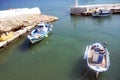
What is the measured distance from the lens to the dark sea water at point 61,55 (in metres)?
19.4

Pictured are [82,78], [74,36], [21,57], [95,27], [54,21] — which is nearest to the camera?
[82,78]

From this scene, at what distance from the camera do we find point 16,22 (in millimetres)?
35656

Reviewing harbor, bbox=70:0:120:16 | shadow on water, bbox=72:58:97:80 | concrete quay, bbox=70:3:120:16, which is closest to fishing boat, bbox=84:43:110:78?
shadow on water, bbox=72:58:97:80

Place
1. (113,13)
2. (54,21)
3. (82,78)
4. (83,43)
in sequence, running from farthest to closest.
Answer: (113,13) → (54,21) → (83,43) → (82,78)

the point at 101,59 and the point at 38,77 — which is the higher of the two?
the point at 101,59

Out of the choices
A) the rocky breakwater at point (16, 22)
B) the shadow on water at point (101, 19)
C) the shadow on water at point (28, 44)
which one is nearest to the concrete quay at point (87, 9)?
the shadow on water at point (101, 19)

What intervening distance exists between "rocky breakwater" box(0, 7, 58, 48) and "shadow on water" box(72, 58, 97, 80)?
12.1 m

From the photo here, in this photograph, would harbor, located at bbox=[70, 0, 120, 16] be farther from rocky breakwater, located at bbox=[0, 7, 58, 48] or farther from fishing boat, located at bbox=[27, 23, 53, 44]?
fishing boat, located at bbox=[27, 23, 53, 44]

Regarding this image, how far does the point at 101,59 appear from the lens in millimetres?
18531

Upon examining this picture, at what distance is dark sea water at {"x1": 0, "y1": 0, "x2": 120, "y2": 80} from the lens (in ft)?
63.7

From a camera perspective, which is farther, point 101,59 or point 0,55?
point 0,55

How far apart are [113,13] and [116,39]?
17.8m

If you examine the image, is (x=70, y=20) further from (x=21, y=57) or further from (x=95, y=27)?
(x=21, y=57)

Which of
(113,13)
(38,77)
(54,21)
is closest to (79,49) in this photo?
(38,77)
